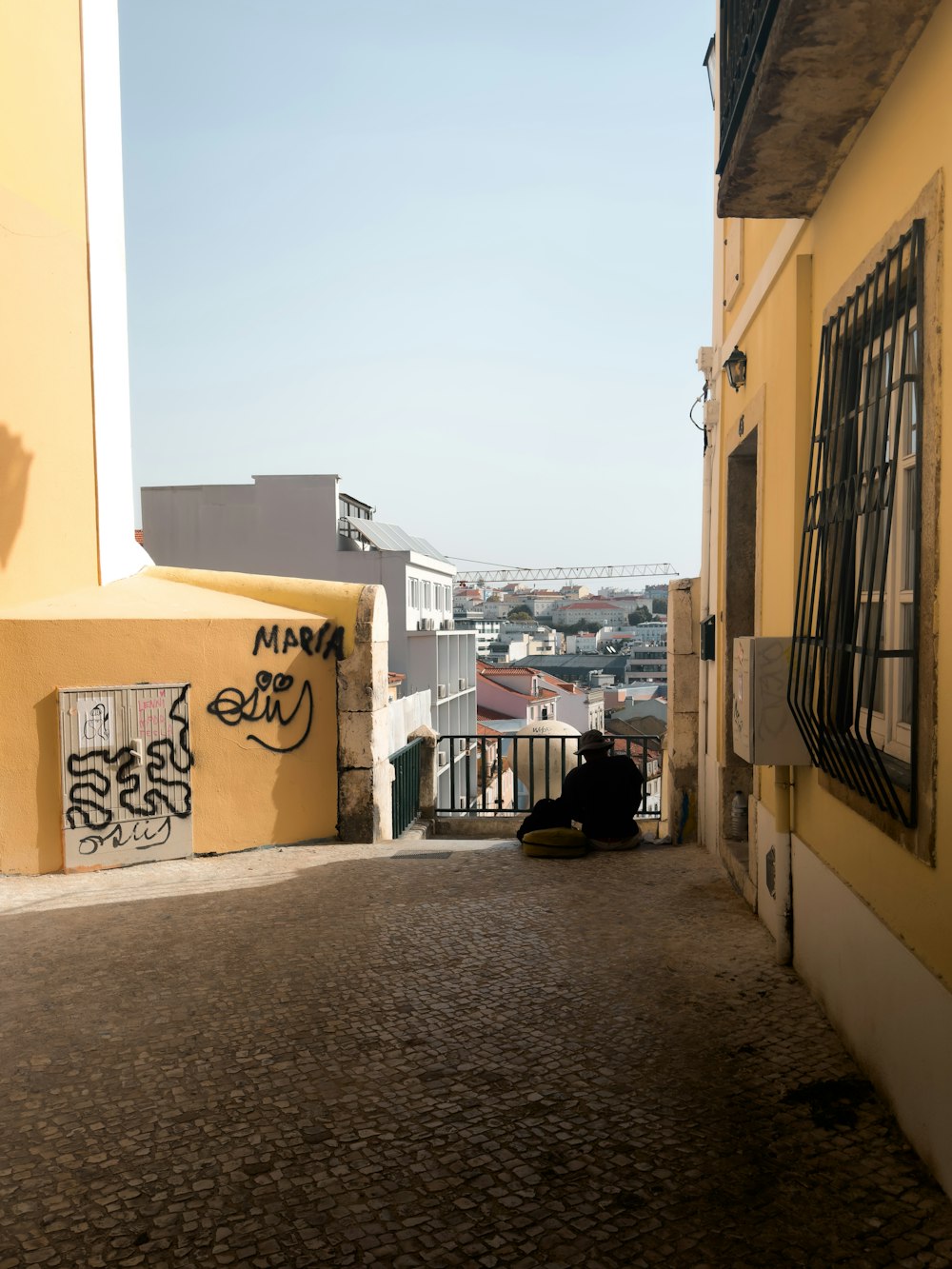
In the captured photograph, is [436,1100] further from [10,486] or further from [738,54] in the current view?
[10,486]

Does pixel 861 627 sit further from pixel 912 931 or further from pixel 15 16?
pixel 15 16

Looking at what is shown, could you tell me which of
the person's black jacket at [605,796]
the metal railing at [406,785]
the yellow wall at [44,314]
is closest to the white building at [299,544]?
the metal railing at [406,785]

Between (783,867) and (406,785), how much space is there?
19.9ft

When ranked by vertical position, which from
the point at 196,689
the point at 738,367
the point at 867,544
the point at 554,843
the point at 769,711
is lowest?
the point at 554,843

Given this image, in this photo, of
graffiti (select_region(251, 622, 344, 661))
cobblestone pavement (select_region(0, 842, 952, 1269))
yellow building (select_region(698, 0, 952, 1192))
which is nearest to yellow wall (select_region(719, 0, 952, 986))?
yellow building (select_region(698, 0, 952, 1192))

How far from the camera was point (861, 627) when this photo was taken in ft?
13.3

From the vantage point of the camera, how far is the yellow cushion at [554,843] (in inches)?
327

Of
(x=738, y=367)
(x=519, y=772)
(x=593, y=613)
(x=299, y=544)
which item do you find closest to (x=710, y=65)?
(x=738, y=367)

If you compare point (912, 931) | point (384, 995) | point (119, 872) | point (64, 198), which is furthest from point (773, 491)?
point (64, 198)

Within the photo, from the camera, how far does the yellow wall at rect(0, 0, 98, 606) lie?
27.8 feet

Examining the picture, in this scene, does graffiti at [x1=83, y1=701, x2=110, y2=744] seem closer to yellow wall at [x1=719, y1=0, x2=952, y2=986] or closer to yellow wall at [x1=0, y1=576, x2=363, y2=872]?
yellow wall at [x1=0, y1=576, x2=363, y2=872]

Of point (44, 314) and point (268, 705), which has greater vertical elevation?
point (44, 314)

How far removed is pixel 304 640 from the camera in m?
8.90

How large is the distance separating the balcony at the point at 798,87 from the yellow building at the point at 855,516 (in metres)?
0.01
